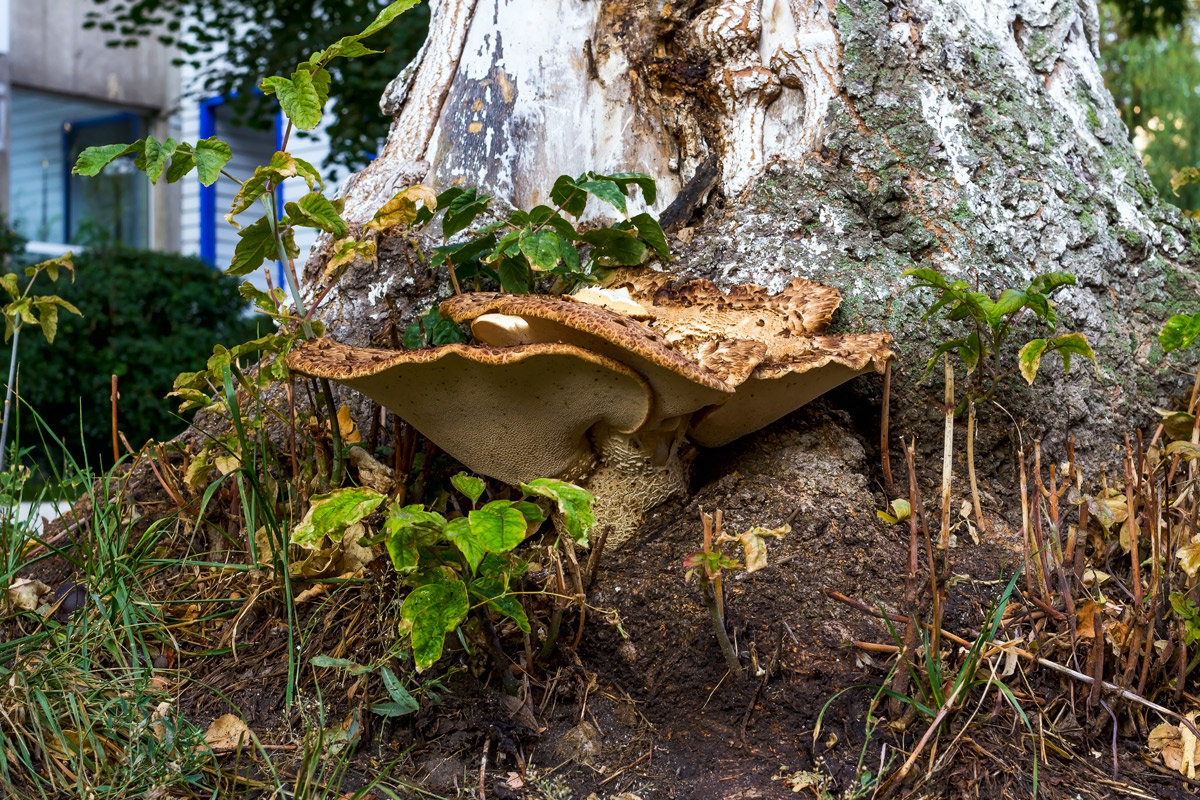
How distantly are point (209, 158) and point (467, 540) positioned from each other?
1.12m

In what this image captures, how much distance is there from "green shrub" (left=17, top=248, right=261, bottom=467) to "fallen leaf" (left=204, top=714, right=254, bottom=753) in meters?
6.67

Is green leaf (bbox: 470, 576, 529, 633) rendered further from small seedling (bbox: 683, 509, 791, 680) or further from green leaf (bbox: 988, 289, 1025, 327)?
green leaf (bbox: 988, 289, 1025, 327)

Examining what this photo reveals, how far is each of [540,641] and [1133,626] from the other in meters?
1.18

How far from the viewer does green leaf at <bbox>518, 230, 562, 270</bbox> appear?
230cm

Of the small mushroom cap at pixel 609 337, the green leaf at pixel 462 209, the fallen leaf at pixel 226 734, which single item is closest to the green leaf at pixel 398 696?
the fallen leaf at pixel 226 734

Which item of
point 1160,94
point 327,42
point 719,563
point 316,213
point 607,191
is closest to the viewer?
point 719,563

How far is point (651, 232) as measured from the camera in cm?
260

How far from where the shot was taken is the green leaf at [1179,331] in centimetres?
232

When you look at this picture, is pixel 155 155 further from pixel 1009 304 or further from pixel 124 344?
pixel 124 344

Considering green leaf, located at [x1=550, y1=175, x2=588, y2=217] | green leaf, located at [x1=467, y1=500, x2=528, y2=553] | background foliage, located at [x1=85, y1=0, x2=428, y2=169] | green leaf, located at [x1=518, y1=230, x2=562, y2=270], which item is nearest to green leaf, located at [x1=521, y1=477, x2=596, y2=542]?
green leaf, located at [x1=467, y1=500, x2=528, y2=553]

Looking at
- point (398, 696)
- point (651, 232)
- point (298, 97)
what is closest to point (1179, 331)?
point (651, 232)

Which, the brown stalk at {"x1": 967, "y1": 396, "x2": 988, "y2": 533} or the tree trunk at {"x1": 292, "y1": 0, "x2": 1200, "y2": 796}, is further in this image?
the brown stalk at {"x1": 967, "y1": 396, "x2": 988, "y2": 533}

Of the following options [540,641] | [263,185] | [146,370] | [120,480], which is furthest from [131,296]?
[540,641]

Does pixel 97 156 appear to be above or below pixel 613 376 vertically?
above
